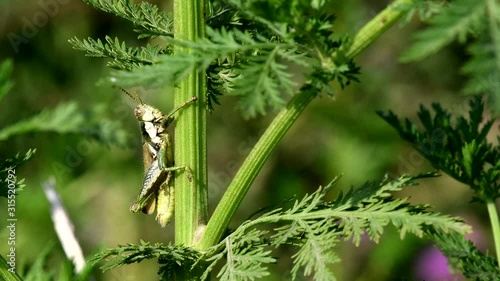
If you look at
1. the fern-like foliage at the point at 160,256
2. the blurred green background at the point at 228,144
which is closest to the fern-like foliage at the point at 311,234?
the fern-like foliage at the point at 160,256

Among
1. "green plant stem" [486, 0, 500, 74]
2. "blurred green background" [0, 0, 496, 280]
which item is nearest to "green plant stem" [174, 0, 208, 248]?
"green plant stem" [486, 0, 500, 74]

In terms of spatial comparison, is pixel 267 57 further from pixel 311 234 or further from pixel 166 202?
pixel 166 202

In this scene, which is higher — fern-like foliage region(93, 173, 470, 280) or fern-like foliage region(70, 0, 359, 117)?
fern-like foliage region(70, 0, 359, 117)

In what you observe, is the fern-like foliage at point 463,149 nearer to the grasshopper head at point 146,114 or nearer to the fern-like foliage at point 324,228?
the fern-like foliage at point 324,228

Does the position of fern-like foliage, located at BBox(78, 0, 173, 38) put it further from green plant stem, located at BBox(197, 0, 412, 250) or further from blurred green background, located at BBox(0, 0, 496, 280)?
blurred green background, located at BBox(0, 0, 496, 280)

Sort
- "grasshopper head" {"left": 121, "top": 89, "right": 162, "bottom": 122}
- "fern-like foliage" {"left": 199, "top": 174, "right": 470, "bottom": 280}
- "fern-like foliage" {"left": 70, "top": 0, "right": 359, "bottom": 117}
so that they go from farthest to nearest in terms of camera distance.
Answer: "grasshopper head" {"left": 121, "top": 89, "right": 162, "bottom": 122}
"fern-like foliage" {"left": 199, "top": 174, "right": 470, "bottom": 280}
"fern-like foliage" {"left": 70, "top": 0, "right": 359, "bottom": 117}

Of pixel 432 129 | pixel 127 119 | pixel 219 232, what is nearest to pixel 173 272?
pixel 219 232
